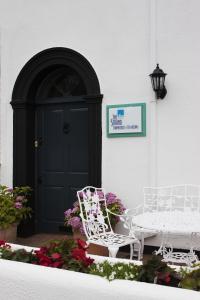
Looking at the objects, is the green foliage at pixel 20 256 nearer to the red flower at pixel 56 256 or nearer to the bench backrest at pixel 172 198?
the red flower at pixel 56 256

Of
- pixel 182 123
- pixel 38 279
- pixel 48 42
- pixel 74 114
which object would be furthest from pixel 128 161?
pixel 38 279

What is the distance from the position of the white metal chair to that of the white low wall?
2124 millimetres

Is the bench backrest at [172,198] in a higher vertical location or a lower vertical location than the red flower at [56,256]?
higher

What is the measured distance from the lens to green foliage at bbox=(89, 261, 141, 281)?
239 cm

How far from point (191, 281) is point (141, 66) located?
4062mm

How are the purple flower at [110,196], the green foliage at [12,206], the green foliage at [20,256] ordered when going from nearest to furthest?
1. the green foliage at [20,256]
2. the purple flower at [110,196]
3. the green foliage at [12,206]

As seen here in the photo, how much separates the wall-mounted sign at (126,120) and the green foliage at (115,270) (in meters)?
3.31

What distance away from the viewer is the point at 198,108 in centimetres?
541

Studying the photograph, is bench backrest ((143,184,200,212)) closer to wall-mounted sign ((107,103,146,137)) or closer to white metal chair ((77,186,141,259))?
white metal chair ((77,186,141,259))

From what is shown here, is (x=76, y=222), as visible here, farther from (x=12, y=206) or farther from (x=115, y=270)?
(x=115, y=270)

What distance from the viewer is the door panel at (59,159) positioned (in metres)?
6.58

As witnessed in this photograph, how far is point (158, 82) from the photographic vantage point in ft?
17.9

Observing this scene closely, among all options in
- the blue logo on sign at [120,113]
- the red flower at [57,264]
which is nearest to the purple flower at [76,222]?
the blue logo on sign at [120,113]

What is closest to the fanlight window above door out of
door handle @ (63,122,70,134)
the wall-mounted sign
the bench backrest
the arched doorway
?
the arched doorway
